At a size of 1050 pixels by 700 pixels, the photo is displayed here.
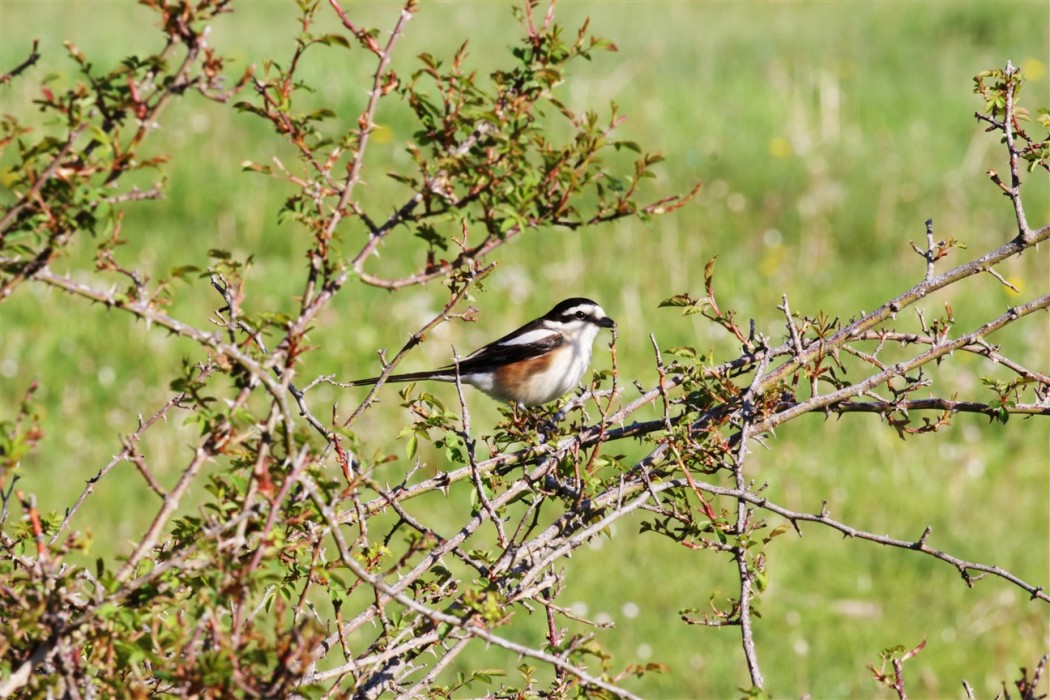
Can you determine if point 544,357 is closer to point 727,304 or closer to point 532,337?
point 532,337

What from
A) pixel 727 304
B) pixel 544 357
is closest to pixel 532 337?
pixel 544 357

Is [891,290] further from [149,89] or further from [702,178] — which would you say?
[149,89]

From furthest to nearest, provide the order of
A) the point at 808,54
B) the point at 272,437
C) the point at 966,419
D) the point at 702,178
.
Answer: the point at 808,54 < the point at 702,178 < the point at 966,419 < the point at 272,437

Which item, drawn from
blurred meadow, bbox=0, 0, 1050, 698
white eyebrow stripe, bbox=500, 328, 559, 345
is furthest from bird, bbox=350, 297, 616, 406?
blurred meadow, bbox=0, 0, 1050, 698

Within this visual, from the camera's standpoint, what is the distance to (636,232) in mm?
12797

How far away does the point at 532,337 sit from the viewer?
6645mm

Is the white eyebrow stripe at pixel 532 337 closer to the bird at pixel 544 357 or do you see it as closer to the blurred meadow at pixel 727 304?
the bird at pixel 544 357

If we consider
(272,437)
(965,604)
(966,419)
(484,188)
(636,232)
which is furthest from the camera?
(636,232)

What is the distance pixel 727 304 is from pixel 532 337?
5297 mm

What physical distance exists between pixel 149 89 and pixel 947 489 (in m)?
8.60

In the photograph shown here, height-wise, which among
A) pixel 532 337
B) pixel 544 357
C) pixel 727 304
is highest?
pixel 727 304

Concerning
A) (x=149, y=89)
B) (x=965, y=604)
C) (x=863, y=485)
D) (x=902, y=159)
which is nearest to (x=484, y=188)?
(x=149, y=89)

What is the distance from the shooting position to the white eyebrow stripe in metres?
6.61

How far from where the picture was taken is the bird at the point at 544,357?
254 inches
